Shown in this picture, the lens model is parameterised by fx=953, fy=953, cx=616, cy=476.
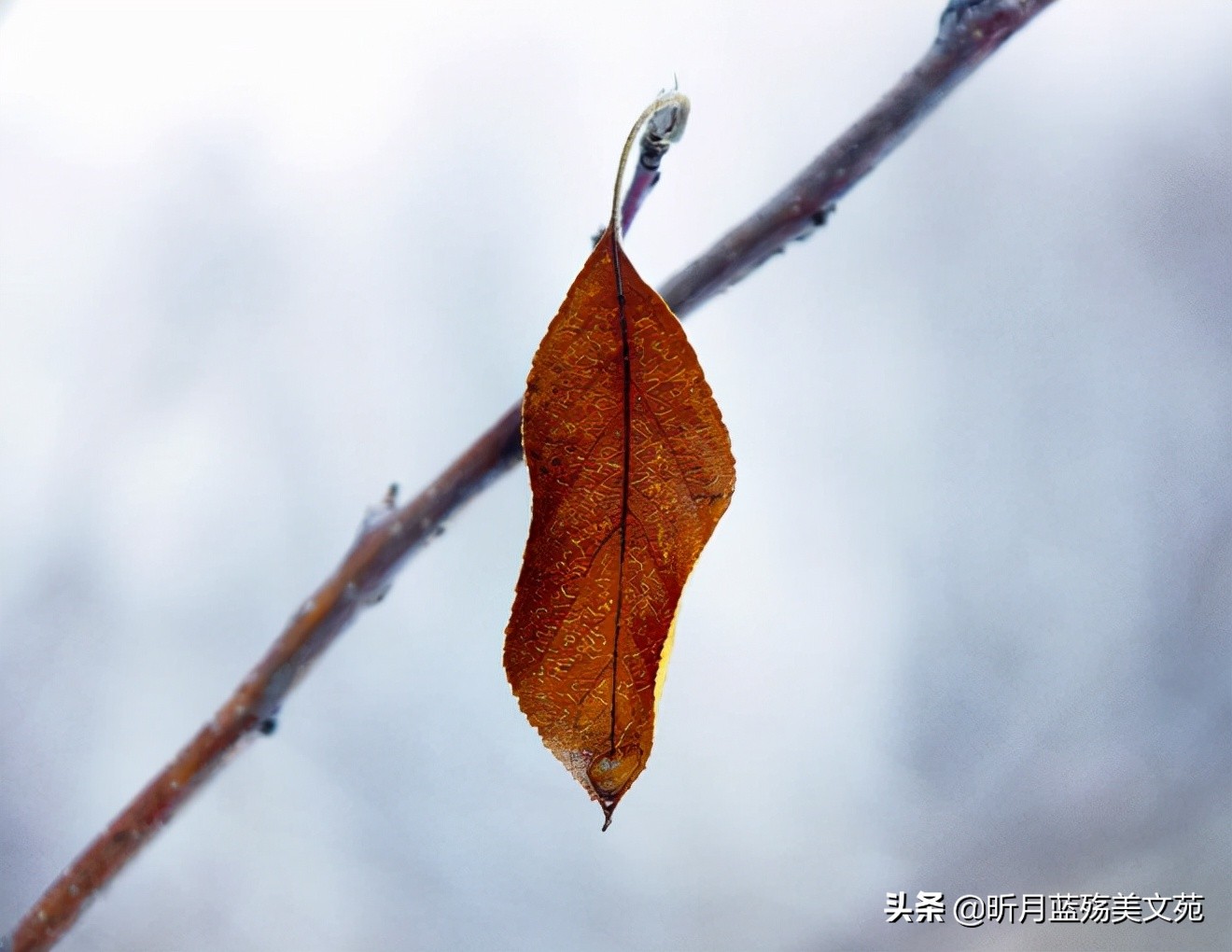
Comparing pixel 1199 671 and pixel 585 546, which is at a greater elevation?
pixel 585 546

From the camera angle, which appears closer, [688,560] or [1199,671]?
[688,560]

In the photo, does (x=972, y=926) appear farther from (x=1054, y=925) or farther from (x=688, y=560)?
(x=688, y=560)

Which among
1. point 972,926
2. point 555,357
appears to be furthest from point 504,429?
point 972,926
